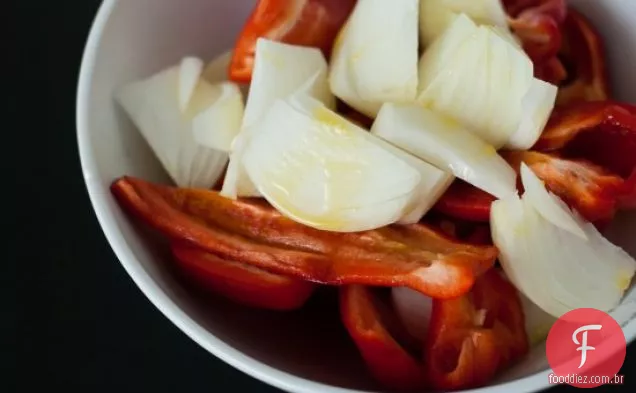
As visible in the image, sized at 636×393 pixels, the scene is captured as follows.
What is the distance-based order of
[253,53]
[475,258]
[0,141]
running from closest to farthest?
[475,258], [253,53], [0,141]

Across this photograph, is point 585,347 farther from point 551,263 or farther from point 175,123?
point 175,123

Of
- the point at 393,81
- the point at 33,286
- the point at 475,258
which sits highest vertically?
the point at 393,81

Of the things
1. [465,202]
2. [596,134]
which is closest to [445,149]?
[465,202]

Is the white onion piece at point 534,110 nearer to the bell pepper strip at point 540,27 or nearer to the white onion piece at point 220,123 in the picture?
the bell pepper strip at point 540,27

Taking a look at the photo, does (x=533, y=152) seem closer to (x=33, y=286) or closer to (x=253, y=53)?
(x=253, y=53)

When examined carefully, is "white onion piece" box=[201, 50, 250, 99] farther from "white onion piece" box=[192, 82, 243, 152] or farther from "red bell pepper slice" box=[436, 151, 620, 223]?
"red bell pepper slice" box=[436, 151, 620, 223]

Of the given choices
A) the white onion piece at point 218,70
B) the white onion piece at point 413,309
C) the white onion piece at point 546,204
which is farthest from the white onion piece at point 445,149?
the white onion piece at point 218,70

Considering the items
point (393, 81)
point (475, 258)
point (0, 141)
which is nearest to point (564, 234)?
point (475, 258)
